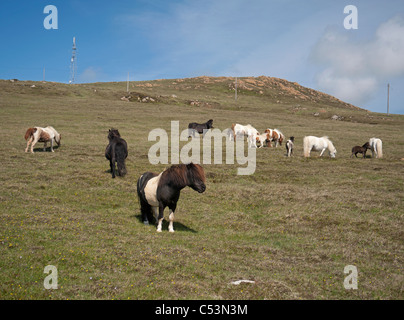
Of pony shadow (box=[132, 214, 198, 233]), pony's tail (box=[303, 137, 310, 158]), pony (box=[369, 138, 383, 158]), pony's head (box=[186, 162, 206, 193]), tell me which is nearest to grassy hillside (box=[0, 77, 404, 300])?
pony shadow (box=[132, 214, 198, 233])

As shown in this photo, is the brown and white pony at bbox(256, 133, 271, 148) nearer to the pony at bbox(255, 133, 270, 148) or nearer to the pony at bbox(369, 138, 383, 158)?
the pony at bbox(255, 133, 270, 148)

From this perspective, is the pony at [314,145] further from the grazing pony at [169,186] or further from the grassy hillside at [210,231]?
the grazing pony at [169,186]

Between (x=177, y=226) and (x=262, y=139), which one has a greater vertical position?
(x=262, y=139)

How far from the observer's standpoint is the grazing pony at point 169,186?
983 centimetres

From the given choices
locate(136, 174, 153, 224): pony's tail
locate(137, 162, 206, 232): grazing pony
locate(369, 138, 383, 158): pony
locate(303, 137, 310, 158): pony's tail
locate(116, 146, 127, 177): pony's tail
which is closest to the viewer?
locate(137, 162, 206, 232): grazing pony

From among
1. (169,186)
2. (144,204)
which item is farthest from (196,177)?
(144,204)

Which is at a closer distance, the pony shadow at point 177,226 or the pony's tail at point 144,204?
the pony shadow at point 177,226

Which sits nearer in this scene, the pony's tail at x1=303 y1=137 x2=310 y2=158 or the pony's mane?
the pony's mane

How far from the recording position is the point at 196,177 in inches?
385

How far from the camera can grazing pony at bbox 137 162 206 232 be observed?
32.2 feet

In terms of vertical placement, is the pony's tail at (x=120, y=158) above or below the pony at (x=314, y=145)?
below

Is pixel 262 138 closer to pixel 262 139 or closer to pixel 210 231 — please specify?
pixel 262 139

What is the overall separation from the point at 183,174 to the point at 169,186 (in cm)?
62

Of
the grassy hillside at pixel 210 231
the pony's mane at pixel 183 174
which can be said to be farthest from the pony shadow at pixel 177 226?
the pony's mane at pixel 183 174
